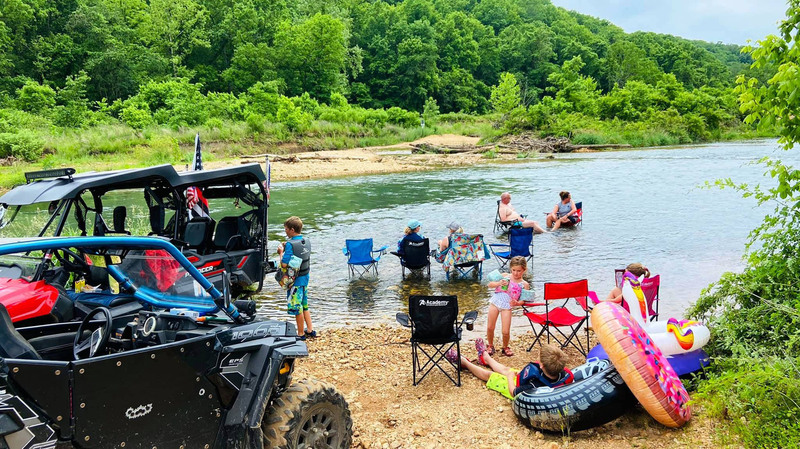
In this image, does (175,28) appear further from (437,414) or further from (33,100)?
(437,414)

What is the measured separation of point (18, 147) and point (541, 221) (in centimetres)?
2790

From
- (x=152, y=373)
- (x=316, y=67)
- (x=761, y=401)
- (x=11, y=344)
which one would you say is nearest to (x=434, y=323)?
(x=761, y=401)

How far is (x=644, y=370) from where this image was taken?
4727 mm

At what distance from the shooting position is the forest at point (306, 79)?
143 ft

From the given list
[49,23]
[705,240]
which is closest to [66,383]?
[705,240]

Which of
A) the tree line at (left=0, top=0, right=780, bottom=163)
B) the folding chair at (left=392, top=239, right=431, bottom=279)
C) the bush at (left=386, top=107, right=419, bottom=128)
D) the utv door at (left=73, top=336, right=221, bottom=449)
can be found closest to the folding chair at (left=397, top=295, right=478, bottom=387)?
the utv door at (left=73, top=336, right=221, bottom=449)

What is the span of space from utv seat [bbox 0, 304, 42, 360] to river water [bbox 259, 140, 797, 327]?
19.1 ft

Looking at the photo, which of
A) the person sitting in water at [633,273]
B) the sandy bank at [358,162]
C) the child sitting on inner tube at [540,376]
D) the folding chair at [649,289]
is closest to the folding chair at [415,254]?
the person sitting in water at [633,273]

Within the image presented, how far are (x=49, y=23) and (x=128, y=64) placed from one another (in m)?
9.46

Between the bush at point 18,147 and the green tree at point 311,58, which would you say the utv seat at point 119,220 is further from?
the green tree at point 311,58

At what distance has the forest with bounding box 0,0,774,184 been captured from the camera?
1715 inches

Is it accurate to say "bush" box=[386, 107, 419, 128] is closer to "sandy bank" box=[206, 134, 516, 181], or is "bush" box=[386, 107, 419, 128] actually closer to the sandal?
"sandy bank" box=[206, 134, 516, 181]

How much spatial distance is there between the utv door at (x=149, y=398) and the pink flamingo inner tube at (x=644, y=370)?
325 centimetres

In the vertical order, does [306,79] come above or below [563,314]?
above
